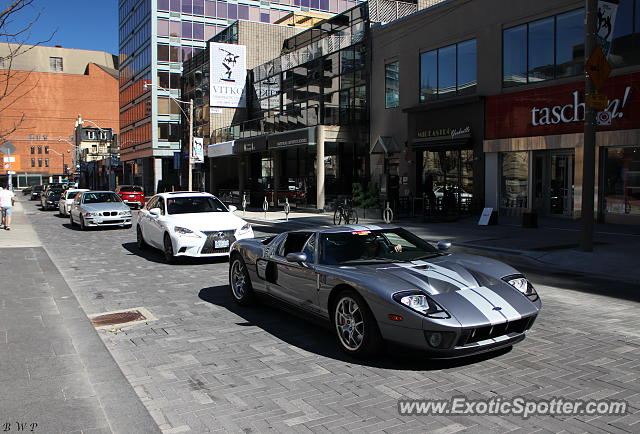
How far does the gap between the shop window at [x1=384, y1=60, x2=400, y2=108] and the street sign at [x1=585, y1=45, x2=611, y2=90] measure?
639 inches

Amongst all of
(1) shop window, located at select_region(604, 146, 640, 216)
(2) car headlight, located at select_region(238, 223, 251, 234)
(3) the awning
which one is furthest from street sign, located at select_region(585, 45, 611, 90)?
(3) the awning

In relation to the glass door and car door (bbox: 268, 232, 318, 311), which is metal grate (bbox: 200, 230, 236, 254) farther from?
the glass door

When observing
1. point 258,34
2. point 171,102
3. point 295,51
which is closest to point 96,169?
A: point 171,102

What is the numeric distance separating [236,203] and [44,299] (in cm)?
3346

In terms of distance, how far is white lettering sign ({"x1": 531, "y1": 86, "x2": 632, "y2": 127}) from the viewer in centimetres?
1814

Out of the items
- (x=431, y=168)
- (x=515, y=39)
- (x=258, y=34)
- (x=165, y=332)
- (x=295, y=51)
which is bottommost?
(x=165, y=332)

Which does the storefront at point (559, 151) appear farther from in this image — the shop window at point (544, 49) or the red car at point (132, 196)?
the red car at point (132, 196)

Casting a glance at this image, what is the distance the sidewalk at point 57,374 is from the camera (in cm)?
409

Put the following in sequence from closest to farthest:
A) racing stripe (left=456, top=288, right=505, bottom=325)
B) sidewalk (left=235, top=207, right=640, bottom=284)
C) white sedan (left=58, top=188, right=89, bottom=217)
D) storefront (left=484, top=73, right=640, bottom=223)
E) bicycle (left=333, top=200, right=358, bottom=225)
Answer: racing stripe (left=456, top=288, right=505, bottom=325) → sidewalk (left=235, top=207, right=640, bottom=284) → storefront (left=484, top=73, right=640, bottom=223) → bicycle (left=333, top=200, right=358, bottom=225) → white sedan (left=58, top=188, right=89, bottom=217)

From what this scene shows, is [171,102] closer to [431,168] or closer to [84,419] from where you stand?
[431,168]

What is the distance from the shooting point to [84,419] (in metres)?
4.12

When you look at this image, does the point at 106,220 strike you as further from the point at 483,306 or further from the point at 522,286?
the point at 483,306

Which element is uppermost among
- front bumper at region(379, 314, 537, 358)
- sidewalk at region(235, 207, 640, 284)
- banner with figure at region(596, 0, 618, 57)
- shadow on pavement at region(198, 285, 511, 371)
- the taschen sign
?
the taschen sign

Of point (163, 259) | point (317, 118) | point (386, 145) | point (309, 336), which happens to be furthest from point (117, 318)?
point (317, 118)
